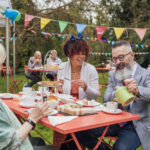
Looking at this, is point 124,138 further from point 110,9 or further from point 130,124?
Answer: point 110,9

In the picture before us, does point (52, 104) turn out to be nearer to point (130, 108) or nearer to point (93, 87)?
point (130, 108)

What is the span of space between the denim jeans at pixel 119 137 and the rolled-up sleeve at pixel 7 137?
3.17 feet

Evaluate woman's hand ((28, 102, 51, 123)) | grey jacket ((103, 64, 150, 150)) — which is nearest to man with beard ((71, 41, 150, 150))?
grey jacket ((103, 64, 150, 150))

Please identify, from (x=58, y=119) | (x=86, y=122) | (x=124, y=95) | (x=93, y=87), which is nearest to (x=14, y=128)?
(x=58, y=119)

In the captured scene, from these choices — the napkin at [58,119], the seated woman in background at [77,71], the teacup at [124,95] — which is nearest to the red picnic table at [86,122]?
the napkin at [58,119]

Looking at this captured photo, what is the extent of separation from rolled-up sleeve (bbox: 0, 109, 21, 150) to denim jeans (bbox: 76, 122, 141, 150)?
97cm

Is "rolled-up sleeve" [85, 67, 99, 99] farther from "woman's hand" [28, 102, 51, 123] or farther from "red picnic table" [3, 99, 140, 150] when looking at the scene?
"woman's hand" [28, 102, 51, 123]

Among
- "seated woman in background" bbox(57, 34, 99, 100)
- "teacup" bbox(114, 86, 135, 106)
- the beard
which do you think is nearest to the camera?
"teacup" bbox(114, 86, 135, 106)

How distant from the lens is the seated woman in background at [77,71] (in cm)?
277

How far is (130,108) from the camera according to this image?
204 cm

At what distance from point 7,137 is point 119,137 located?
1.15m

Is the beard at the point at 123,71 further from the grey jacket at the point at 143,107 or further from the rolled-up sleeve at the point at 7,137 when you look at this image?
the rolled-up sleeve at the point at 7,137

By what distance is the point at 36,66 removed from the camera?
7.18m

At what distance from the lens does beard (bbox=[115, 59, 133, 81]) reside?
2.02 meters
